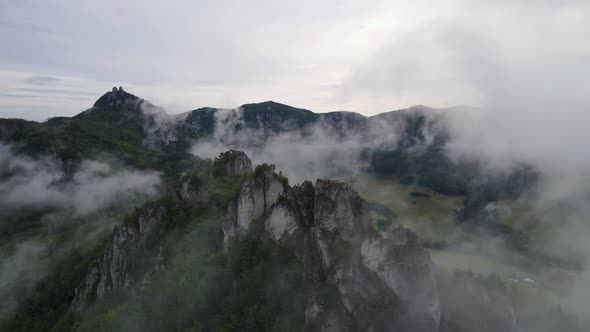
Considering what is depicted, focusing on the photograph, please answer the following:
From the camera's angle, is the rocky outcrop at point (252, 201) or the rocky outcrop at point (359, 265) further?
the rocky outcrop at point (252, 201)

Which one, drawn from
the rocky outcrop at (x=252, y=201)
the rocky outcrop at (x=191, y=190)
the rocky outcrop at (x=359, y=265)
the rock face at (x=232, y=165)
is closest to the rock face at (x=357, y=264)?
the rocky outcrop at (x=359, y=265)

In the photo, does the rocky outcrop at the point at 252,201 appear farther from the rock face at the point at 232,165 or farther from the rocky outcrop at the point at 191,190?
the rock face at the point at 232,165

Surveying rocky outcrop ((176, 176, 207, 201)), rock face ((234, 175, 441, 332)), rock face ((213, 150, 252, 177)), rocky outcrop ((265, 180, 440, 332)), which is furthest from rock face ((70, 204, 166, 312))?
rocky outcrop ((265, 180, 440, 332))

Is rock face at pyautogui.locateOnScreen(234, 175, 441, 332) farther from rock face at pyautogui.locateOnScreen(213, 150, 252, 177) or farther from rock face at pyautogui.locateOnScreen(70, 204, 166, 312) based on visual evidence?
rock face at pyautogui.locateOnScreen(70, 204, 166, 312)

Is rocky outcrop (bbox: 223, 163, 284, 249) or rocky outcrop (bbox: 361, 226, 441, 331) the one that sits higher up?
rocky outcrop (bbox: 223, 163, 284, 249)

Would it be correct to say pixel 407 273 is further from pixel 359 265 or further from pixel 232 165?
pixel 232 165

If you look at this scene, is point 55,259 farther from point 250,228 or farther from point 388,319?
point 388,319

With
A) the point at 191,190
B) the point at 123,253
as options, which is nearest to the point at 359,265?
the point at 191,190
